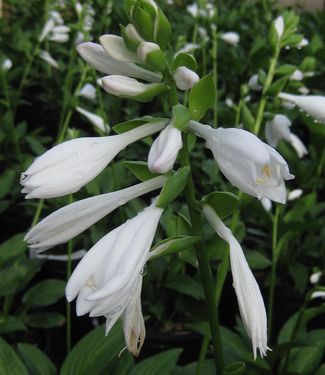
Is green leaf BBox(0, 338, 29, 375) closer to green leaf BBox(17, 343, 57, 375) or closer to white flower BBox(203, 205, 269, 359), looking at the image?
green leaf BBox(17, 343, 57, 375)

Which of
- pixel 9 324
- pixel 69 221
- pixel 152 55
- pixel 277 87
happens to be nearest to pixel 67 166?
pixel 69 221

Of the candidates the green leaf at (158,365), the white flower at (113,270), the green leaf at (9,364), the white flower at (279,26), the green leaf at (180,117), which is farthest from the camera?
the white flower at (279,26)

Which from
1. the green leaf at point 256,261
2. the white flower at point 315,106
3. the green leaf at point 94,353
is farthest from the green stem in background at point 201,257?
the green leaf at point 256,261

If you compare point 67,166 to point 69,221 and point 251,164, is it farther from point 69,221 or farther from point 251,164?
point 251,164

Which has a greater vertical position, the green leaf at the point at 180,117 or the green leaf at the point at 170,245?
the green leaf at the point at 180,117

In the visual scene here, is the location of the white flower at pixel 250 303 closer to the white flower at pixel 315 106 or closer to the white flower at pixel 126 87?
the white flower at pixel 126 87

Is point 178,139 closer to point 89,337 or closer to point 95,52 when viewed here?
point 95,52

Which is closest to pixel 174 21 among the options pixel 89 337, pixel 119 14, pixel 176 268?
pixel 119 14
